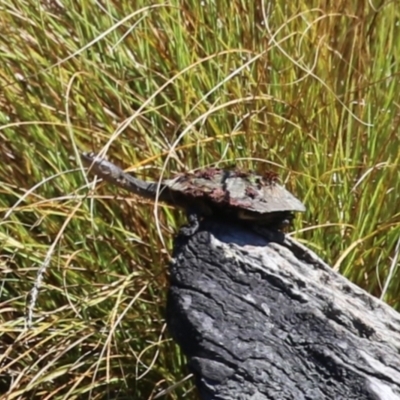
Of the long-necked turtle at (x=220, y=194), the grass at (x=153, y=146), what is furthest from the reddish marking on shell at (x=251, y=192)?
the grass at (x=153, y=146)

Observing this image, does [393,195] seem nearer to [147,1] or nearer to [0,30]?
[147,1]

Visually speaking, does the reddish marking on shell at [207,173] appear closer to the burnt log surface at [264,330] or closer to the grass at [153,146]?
the burnt log surface at [264,330]

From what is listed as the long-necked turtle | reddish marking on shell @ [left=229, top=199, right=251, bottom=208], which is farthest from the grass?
reddish marking on shell @ [left=229, top=199, right=251, bottom=208]

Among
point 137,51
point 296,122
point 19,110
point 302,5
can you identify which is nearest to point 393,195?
point 296,122

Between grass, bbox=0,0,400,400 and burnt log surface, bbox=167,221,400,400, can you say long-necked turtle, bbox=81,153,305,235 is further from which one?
grass, bbox=0,0,400,400

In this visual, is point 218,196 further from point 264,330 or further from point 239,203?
point 264,330

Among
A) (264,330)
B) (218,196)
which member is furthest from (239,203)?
(264,330)
